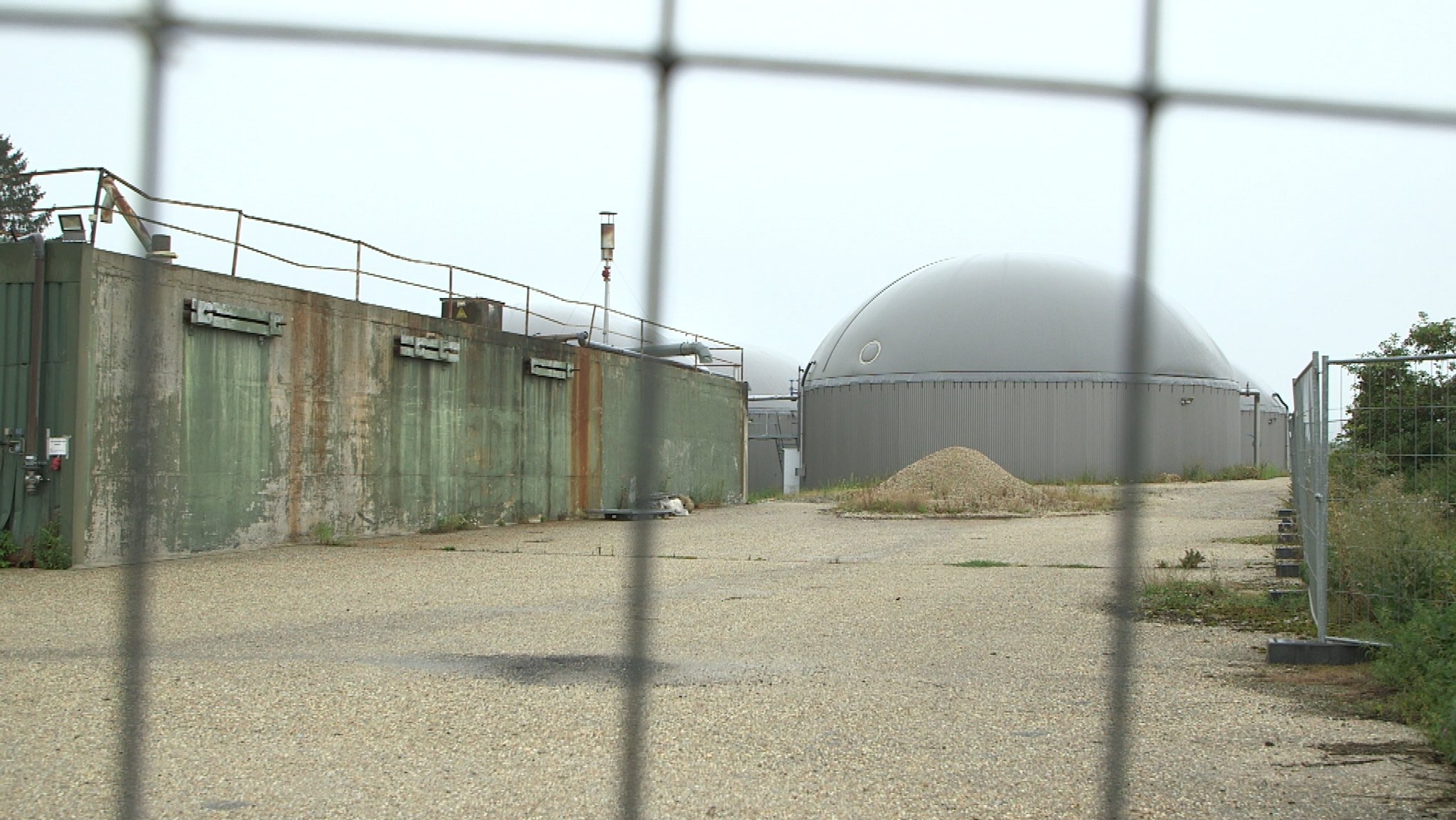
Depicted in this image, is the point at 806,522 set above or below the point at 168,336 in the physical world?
below

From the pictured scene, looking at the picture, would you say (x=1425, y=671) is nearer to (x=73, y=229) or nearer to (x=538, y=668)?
(x=538, y=668)

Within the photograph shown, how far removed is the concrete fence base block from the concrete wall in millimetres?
3935

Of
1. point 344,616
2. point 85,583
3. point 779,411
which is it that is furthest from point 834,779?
point 779,411

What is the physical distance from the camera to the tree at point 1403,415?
6121mm

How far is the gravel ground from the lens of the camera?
13.5 feet

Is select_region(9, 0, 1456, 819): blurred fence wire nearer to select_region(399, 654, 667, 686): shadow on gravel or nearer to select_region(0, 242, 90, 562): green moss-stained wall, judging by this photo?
select_region(399, 654, 667, 686): shadow on gravel

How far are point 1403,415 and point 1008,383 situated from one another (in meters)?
27.7

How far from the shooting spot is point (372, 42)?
2127 mm

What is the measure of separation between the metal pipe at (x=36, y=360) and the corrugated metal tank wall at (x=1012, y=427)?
25015 mm

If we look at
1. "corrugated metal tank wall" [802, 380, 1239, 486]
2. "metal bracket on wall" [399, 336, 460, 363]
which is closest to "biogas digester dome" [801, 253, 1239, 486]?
"corrugated metal tank wall" [802, 380, 1239, 486]

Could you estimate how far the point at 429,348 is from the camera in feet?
56.1

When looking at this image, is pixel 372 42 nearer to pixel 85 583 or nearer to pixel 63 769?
pixel 63 769

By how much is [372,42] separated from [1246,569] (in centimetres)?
1148

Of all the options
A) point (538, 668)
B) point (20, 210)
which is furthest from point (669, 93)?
point (20, 210)
